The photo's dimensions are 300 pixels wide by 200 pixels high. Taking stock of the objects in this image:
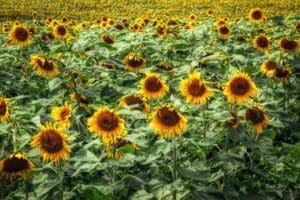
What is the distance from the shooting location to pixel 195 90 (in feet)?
15.1

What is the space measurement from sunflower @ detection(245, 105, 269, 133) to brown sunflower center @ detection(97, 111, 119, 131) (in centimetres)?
123

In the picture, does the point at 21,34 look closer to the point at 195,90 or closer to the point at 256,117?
the point at 195,90

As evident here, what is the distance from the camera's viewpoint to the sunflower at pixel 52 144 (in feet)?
13.1

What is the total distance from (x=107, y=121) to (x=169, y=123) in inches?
18.0

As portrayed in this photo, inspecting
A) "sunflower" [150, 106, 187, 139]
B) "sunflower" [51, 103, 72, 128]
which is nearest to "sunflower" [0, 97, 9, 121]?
"sunflower" [51, 103, 72, 128]

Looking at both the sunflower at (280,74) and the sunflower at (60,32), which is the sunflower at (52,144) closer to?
the sunflower at (280,74)

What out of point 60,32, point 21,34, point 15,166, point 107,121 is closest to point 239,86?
Answer: point 107,121

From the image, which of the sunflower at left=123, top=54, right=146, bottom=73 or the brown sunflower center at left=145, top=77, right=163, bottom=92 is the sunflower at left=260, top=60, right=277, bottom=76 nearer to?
the sunflower at left=123, top=54, right=146, bottom=73

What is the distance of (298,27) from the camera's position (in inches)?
402

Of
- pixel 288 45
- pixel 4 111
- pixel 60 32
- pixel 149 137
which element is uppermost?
pixel 60 32

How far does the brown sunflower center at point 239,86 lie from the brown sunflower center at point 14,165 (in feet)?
5.99

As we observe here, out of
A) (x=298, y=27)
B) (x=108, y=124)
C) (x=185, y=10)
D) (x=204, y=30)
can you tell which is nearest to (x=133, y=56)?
(x=108, y=124)

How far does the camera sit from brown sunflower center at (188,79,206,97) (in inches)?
180

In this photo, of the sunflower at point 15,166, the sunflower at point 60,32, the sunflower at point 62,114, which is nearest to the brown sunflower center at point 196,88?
the sunflower at point 62,114
